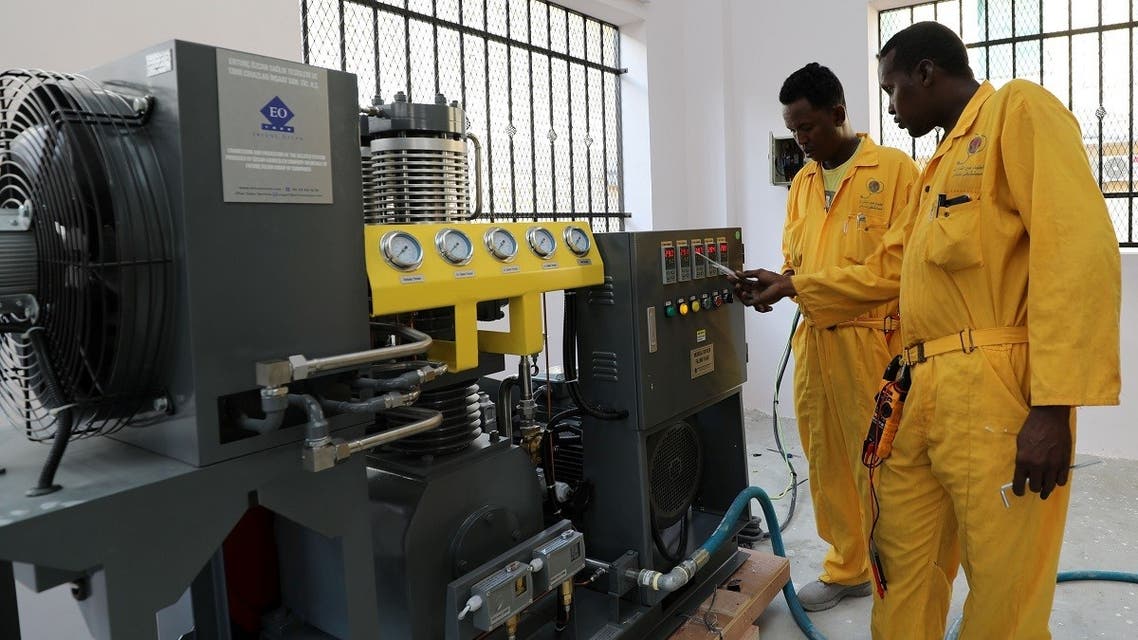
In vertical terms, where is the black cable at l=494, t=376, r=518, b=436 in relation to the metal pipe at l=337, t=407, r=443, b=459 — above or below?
below

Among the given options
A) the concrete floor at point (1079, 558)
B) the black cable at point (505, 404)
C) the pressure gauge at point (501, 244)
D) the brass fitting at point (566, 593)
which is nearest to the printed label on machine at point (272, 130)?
the pressure gauge at point (501, 244)

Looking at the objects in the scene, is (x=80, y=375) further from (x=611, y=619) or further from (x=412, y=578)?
(x=611, y=619)

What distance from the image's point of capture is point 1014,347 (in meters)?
1.38

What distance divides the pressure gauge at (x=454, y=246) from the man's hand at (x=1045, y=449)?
1043 mm

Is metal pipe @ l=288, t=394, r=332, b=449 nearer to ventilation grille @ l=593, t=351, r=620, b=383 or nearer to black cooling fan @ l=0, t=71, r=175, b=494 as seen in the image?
black cooling fan @ l=0, t=71, r=175, b=494

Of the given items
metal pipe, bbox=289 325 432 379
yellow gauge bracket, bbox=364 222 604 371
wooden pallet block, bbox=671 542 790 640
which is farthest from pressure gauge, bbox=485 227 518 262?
wooden pallet block, bbox=671 542 790 640

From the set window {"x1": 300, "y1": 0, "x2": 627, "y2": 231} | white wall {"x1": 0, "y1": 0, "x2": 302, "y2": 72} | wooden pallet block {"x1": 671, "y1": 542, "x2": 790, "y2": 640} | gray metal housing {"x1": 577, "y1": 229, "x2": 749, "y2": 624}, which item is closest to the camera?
gray metal housing {"x1": 577, "y1": 229, "x2": 749, "y2": 624}

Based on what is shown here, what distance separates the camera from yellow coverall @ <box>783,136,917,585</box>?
2115 millimetres

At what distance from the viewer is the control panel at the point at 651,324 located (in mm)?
1713

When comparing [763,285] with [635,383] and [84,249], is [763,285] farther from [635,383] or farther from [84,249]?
[84,249]

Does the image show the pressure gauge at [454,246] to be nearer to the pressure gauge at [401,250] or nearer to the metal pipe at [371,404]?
the pressure gauge at [401,250]

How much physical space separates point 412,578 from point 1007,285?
1244 millimetres

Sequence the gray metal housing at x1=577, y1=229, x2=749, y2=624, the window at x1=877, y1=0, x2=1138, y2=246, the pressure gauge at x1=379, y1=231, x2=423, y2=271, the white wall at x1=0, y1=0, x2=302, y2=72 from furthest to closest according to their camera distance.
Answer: the window at x1=877, y1=0, x2=1138, y2=246 → the white wall at x1=0, y1=0, x2=302, y2=72 → the gray metal housing at x1=577, y1=229, x2=749, y2=624 → the pressure gauge at x1=379, y1=231, x2=423, y2=271

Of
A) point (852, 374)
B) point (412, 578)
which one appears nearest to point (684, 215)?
point (852, 374)
